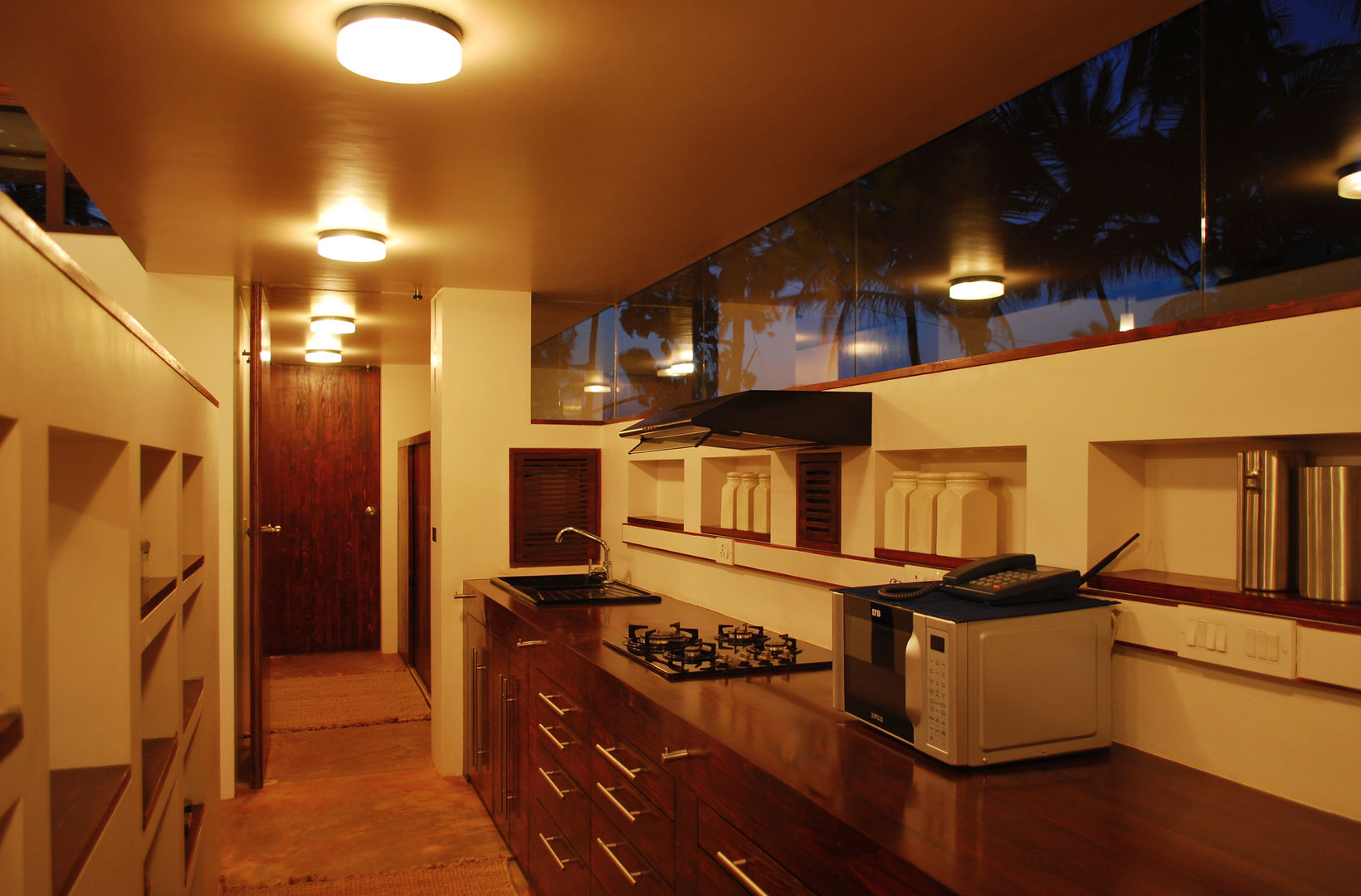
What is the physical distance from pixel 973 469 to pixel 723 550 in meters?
1.21

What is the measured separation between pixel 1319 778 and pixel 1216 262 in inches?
36.1

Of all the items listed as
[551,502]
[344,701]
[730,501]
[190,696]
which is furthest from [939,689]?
[344,701]

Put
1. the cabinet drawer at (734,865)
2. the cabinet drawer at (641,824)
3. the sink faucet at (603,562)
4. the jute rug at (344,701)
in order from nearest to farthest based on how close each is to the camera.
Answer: the cabinet drawer at (734,865), the cabinet drawer at (641,824), the sink faucet at (603,562), the jute rug at (344,701)

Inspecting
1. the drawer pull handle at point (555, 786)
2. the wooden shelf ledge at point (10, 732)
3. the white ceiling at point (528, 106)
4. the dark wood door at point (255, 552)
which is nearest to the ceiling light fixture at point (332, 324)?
the dark wood door at point (255, 552)

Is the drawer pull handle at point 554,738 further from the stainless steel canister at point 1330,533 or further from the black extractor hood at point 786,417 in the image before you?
the stainless steel canister at point 1330,533

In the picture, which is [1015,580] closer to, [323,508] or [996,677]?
[996,677]

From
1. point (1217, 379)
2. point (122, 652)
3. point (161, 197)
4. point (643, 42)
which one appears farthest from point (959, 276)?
point (161, 197)

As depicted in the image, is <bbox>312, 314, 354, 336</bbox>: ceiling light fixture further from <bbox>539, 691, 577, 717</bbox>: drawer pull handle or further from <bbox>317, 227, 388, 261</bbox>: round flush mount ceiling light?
<bbox>539, 691, 577, 717</bbox>: drawer pull handle

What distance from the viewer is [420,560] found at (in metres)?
6.17

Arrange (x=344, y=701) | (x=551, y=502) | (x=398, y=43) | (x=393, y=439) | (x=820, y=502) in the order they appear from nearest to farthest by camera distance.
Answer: (x=398, y=43) < (x=820, y=502) < (x=551, y=502) < (x=344, y=701) < (x=393, y=439)

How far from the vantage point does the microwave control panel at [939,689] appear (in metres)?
1.65

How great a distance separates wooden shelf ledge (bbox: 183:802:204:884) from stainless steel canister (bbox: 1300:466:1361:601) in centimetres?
247

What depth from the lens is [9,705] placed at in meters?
0.93

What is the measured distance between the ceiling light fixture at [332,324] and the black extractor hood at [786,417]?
336cm
